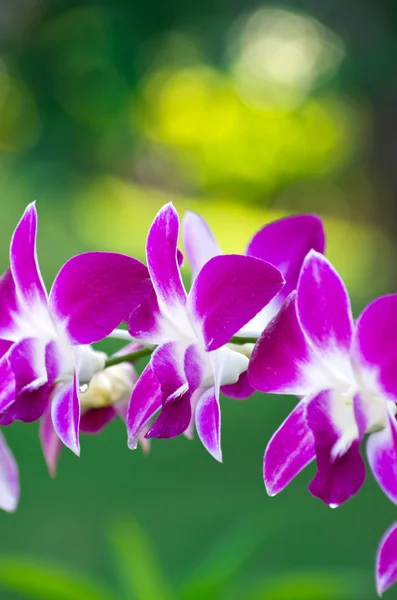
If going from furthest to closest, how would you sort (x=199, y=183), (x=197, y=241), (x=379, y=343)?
(x=199, y=183) < (x=197, y=241) < (x=379, y=343)

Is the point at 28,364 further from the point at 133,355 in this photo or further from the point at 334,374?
the point at 334,374

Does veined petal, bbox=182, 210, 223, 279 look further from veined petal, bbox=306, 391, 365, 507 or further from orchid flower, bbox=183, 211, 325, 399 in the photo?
veined petal, bbox=306, 391, 365, 507

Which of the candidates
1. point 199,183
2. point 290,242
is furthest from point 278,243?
point 199,183

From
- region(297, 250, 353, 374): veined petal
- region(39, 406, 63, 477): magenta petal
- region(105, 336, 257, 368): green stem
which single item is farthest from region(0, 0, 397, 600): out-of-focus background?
region(297, 250, 353, 374): veined petal

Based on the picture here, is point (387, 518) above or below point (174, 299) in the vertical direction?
below

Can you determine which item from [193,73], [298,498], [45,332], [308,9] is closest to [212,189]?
[193,73]

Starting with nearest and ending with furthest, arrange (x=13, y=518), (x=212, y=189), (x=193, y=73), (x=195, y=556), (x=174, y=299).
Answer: (x=174, y=299) < (x=195, y=556) < (x=13, y=518) < (x=193, y=73) < (x=212, y=189)

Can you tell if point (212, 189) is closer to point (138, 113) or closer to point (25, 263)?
point (138, 113)
